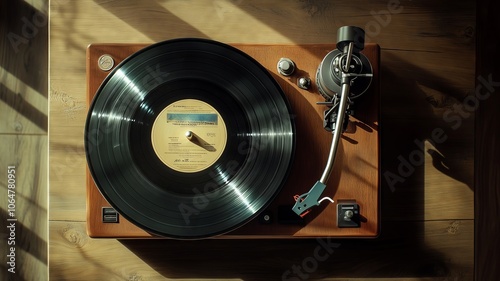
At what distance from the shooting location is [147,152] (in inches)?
36.2

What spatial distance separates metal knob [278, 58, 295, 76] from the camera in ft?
3.05

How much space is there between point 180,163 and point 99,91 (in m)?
0.20

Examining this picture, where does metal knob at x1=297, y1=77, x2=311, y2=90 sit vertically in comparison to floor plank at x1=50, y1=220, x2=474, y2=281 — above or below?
above

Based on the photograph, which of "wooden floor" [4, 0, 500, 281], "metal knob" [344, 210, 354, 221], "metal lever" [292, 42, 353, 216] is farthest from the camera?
"wooden floor" [4, 0, 500, 281]

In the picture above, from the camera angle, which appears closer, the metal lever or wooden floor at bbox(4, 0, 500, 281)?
the metal lever

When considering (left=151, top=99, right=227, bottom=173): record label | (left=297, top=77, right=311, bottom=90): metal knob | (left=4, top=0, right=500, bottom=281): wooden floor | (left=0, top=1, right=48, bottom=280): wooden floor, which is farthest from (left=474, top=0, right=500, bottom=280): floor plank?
(left=0, top=1, right=48, bottom=280): wooden floor

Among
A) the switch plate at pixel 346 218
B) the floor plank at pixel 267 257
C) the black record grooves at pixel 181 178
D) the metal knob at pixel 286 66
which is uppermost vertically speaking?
the metal knob at pixel 286 66

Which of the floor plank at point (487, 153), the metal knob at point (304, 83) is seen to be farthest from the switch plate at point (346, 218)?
the floor plank at point (487, 153)

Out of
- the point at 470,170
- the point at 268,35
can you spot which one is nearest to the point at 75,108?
the point at 268,35

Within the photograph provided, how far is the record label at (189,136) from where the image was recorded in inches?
36.7

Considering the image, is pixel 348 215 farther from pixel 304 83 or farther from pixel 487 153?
pixel 487 153

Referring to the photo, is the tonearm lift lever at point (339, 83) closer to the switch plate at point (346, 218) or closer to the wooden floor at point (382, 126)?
the switch plate at point (346, 218)

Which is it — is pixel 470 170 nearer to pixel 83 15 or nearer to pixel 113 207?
pixel 113 207

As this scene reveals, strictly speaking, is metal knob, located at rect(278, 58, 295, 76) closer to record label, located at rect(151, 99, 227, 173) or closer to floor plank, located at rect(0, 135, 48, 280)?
record label, located at rect(151, 99, 227, 173)
